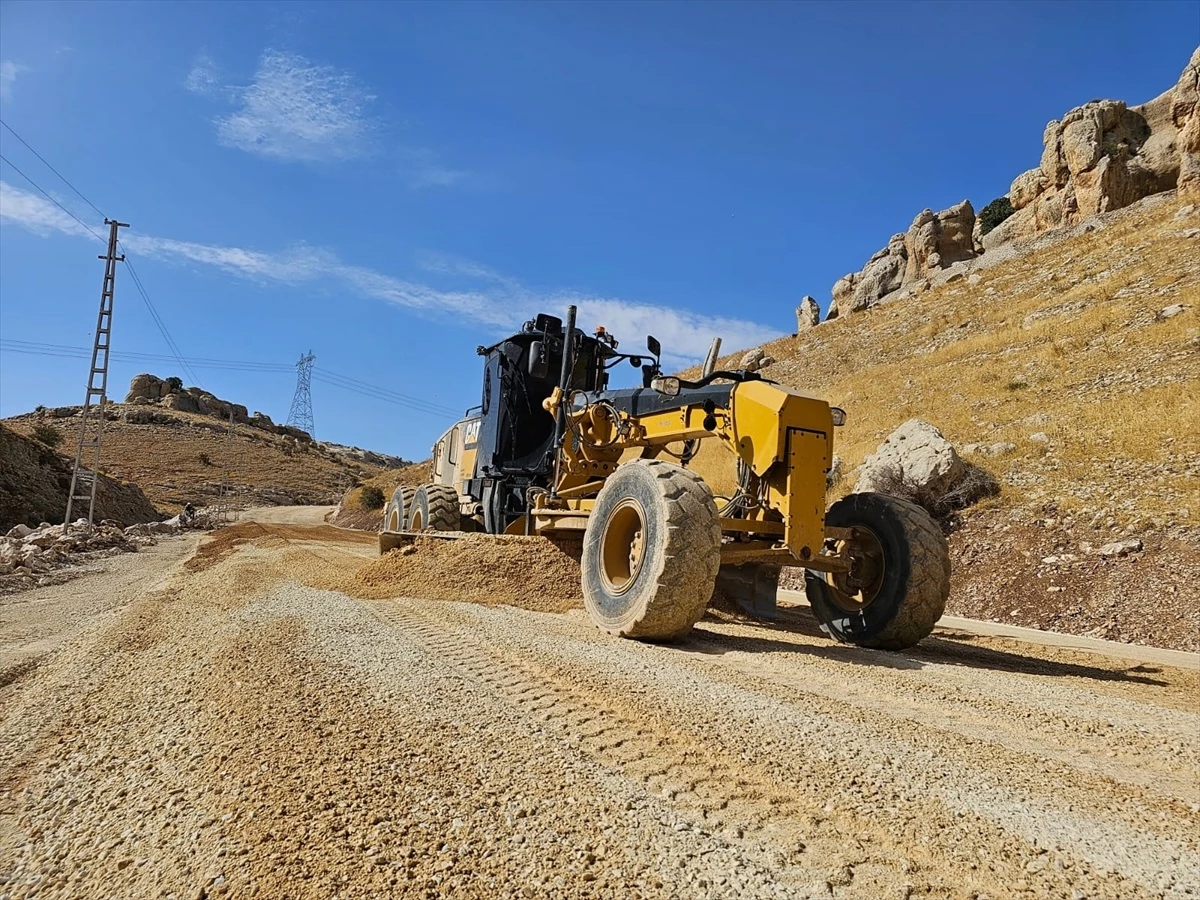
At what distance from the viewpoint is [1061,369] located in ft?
65.2

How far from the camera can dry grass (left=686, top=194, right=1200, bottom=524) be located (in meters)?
13.4

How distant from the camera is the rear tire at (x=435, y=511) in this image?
11164mm

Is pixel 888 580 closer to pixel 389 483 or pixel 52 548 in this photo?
pixel 52 548

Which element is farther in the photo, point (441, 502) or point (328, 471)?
point (328, 471)

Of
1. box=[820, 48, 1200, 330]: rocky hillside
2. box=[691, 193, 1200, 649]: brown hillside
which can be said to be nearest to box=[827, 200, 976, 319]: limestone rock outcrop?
box=[820, 48, 1200, 330]: rocky hillside

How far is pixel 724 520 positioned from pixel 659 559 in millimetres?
860

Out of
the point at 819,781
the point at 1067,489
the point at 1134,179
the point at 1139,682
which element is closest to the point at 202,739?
the point at 819,781

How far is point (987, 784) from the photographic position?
2699 millimetres

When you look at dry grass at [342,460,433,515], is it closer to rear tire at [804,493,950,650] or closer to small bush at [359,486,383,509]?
small bush at [359,486,383,509]

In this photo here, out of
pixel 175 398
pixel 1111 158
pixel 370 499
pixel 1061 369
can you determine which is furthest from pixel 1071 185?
pixel 175 398

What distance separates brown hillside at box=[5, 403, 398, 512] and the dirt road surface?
137 ft

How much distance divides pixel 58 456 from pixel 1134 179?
5741 centimetres

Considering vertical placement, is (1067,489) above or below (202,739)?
above

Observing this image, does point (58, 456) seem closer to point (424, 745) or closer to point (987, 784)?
point (424, 745)
